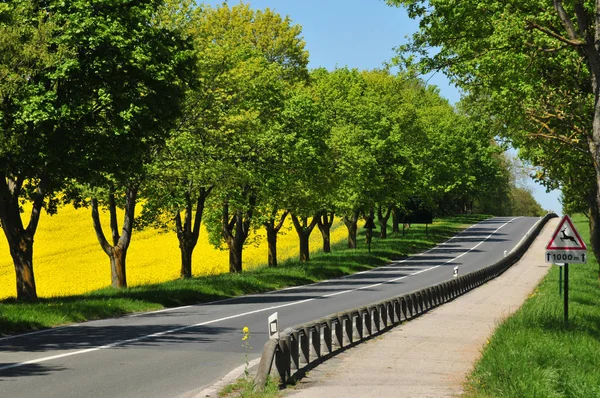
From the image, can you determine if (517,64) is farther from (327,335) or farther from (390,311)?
(327,335)

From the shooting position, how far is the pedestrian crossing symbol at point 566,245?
66.0 feet

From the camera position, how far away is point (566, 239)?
20.4 m

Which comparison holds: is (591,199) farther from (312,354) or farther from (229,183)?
(312,354)

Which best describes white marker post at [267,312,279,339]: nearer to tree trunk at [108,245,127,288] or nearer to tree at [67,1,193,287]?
tree at [67,1,193,287]

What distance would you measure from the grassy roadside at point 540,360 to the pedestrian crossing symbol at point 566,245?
1.39 metres

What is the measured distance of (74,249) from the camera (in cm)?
8550

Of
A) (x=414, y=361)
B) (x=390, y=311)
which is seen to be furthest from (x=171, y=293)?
(x=414, y=361)

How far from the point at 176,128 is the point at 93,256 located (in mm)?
47300

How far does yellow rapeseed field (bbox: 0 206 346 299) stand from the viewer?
206 ft

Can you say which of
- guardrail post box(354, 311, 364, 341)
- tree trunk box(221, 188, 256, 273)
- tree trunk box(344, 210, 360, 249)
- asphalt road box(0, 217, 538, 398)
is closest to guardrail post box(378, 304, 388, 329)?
asphalt road box(0, 217, 538, 398)

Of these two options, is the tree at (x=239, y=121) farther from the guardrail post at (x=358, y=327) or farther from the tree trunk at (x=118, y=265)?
the guardrail post at (x=358, y=327)

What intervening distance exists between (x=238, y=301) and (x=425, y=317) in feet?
25.7

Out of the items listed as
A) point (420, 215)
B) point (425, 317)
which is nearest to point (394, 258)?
point (420, 215)

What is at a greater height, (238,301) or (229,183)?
(229,183)
